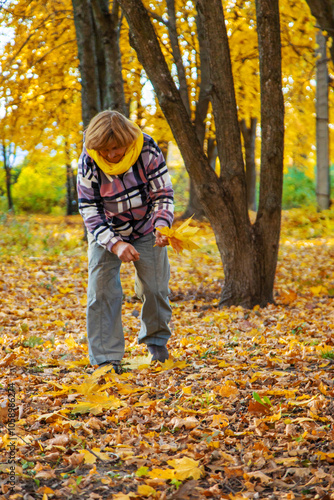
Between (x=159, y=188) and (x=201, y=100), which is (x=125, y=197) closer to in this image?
(x=159, y=188)

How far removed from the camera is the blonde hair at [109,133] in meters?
2.90

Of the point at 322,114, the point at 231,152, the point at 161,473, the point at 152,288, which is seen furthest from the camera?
the point at 322,114

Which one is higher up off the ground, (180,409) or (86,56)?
(86,56)

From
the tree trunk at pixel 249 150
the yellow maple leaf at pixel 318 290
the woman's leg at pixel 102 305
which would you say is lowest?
the yellow maple leaf at pixel 318 290

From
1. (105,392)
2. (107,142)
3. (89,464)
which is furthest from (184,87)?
(89,464)

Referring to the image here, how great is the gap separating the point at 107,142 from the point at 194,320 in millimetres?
2486

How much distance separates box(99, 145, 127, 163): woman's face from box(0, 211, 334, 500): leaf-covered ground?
Answer: 1314 millimetres

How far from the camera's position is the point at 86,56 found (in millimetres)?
8445

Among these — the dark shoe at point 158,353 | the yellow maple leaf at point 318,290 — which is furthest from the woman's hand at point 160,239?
the yellow maple leaf at point 318,290

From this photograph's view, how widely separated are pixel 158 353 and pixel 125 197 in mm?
1116

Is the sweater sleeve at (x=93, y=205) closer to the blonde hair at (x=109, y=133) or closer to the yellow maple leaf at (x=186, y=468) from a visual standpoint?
Result: the blonde hair at (x=109, y=133)

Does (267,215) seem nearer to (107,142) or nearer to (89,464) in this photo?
(107,142)

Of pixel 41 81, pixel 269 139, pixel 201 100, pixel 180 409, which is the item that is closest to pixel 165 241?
pixel 180 409

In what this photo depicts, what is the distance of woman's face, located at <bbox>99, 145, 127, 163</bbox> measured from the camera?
3.00 metres
